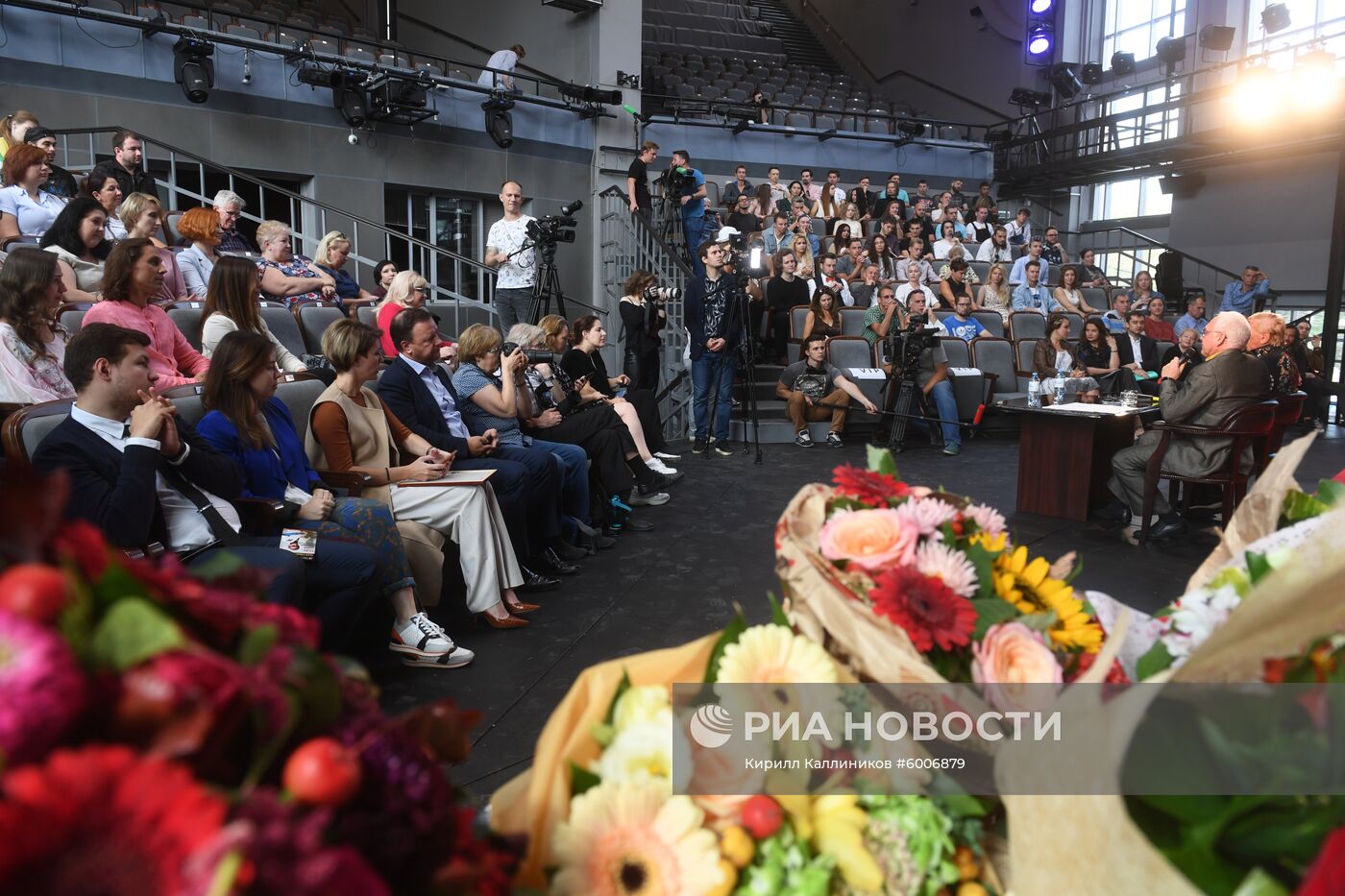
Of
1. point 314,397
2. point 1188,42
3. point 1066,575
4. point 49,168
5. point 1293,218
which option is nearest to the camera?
point 1066,575

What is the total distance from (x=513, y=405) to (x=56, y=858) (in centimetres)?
399

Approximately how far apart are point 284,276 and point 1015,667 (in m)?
5.20

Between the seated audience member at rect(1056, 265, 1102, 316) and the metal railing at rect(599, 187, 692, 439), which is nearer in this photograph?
the metal railing at rect(599, 187, 692, 439)

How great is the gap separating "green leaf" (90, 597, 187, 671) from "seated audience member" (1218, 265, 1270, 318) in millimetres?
12523

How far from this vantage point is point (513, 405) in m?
4.32

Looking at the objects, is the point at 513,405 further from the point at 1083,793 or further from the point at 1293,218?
the point at 1293,218

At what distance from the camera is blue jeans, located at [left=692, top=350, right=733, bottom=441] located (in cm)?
689

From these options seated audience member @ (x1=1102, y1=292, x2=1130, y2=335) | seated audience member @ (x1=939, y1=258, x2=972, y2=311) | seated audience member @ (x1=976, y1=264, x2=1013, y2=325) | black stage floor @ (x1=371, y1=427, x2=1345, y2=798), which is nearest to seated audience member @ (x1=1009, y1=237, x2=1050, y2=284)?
seated audience member @ (x1=976, y1=264, x2=1013, y2=325)

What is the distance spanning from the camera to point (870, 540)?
975 millimetres

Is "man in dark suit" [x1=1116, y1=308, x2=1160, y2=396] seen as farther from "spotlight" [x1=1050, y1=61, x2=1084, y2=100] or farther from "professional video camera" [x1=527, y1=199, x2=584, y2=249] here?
"spotlight" [x1=1050, y1=61, x2=1084, y2=100]

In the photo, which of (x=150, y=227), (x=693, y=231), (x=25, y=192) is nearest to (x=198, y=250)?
(x=150, y=227)

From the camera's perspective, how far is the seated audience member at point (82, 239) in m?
4.26

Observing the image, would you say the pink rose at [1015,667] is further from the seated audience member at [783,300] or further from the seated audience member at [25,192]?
the seated audience member at [783,300]

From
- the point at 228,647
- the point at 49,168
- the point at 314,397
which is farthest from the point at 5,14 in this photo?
the point at 228,647
